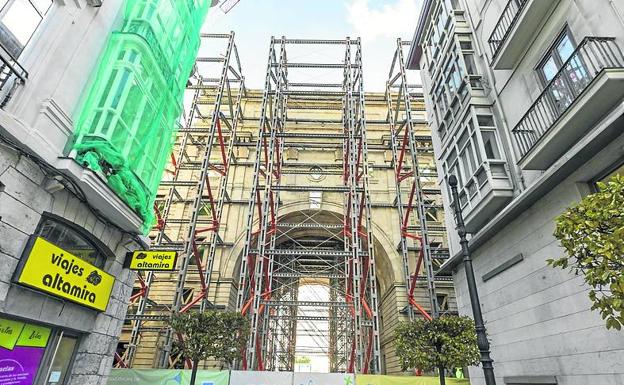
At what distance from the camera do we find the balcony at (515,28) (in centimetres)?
780

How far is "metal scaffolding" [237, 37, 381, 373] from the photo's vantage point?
12.5 meters

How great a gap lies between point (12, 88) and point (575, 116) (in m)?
9.85

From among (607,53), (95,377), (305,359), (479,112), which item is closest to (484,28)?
(479,112)

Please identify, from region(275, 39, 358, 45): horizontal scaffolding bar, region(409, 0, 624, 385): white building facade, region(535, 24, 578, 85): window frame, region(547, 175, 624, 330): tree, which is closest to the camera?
region(547, 175, 624, 330): tree

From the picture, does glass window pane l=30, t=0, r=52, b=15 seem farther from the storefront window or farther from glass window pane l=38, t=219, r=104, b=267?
the storefront window

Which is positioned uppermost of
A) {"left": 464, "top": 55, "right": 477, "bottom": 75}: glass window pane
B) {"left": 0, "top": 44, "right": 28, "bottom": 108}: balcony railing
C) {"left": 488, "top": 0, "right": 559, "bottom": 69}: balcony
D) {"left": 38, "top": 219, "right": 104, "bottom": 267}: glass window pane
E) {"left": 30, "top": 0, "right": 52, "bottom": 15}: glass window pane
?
{"left": 464, "top": 55, "right": 477, "bottom": 75}: glass window pane

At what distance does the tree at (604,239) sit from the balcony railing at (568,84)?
3.08 meters

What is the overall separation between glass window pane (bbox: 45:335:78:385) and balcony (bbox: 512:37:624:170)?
10503 millimetres

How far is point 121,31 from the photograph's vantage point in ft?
26.2

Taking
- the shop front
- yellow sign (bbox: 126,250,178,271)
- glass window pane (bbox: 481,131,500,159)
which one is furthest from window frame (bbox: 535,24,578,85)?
the shop front

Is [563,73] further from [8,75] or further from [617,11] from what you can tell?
[8,75]

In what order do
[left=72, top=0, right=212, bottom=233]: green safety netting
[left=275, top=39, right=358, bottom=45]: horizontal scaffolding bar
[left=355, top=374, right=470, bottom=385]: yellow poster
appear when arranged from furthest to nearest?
[left=275, top=39, right=358, bottom=45]: horizontal scaffolding bar → [left=355, top=374, right=470, bottom=385]: yellow poster → [left=72, top=0, right=212, bottom=233]: green safety netting

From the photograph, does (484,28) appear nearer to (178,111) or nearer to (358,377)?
(178,111)

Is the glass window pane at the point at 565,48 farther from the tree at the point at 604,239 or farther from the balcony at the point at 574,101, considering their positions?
the tree at the point at 604,239
